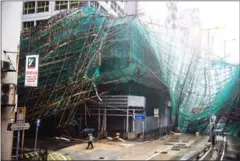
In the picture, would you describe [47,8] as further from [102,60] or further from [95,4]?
[102,60]

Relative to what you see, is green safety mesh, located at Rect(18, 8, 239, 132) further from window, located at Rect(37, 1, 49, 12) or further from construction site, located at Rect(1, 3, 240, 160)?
window, located at Rect(37, 1, 49, 12)

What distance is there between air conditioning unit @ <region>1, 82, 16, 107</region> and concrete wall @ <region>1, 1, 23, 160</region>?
0.27 meters

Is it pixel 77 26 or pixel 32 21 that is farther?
pixel 32 21

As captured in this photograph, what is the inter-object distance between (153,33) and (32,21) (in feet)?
31.3

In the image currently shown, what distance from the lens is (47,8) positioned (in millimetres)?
22516

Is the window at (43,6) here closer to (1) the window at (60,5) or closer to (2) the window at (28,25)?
(1) the window at (60,5)

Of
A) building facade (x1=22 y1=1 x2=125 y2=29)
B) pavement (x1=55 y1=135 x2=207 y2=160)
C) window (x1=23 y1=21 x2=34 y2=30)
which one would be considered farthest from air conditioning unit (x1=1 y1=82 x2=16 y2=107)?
window (x1=23 y1=21 x2=34 y2=30)

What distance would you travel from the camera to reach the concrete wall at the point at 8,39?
41.4 ft

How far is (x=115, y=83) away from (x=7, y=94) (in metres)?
6.64

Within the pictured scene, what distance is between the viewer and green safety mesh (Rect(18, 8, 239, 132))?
1761 cm

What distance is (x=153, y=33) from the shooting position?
19.4 meters

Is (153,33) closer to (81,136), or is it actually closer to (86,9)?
(86,9)

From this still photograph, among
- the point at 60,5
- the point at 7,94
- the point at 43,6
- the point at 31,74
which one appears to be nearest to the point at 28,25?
the point at 43,6

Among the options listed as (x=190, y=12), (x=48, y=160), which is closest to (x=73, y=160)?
(x=48, y=160)
